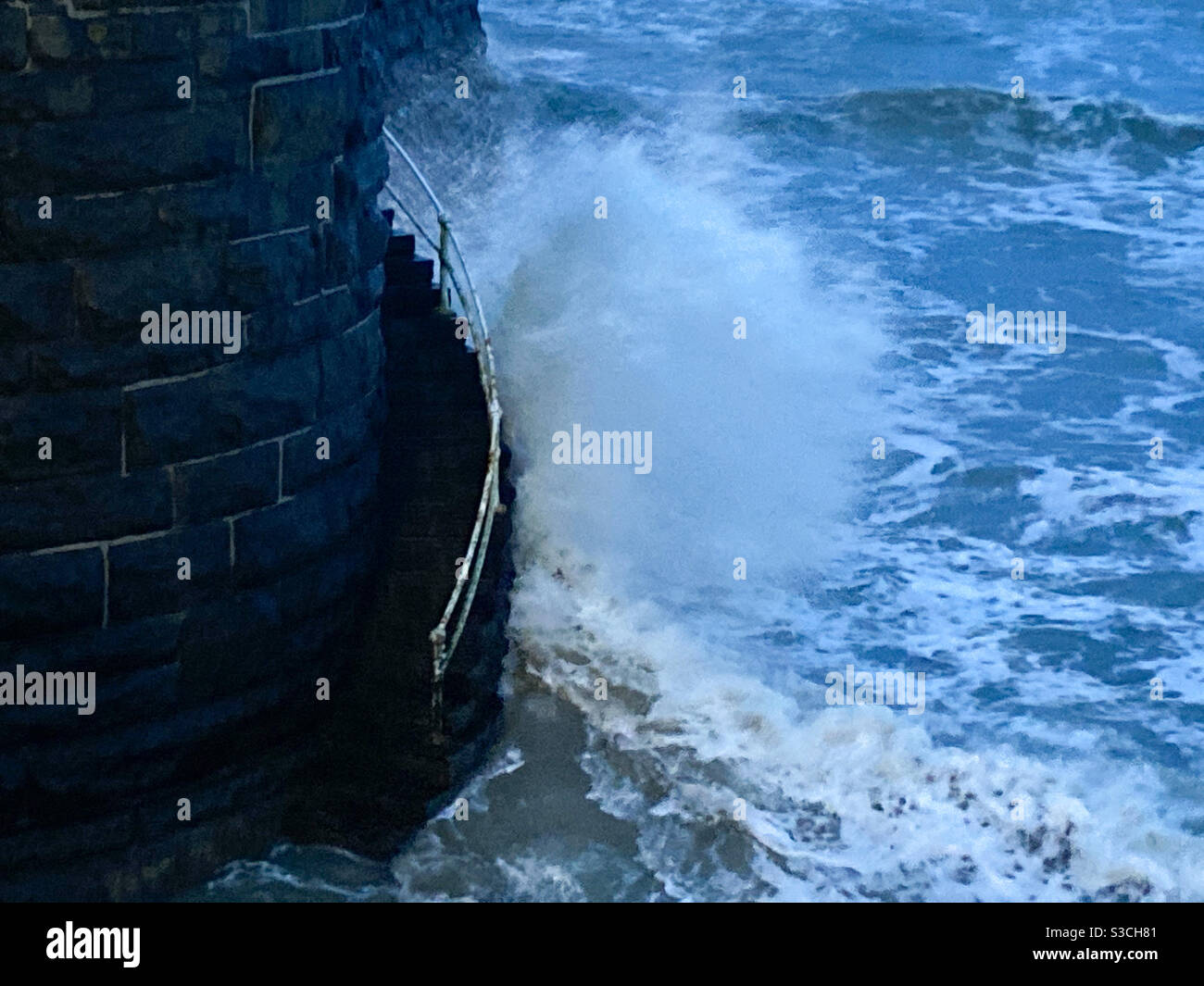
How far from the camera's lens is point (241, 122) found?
6695 millimetres

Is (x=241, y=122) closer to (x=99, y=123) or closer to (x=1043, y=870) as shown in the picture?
(x=99, y=123)

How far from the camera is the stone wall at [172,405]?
6.33m

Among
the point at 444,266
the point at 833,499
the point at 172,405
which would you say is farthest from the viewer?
the point at 833,499

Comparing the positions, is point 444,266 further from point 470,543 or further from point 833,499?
point 833,499

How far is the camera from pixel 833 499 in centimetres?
1147

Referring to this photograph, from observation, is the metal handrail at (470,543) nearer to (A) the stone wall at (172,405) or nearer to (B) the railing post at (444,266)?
(B) the railing post at (444,266)

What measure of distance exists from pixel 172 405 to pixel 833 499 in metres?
5.79

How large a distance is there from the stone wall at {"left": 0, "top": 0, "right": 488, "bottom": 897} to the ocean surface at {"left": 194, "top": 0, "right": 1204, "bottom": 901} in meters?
0.69

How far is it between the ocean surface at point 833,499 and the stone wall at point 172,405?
692 mm

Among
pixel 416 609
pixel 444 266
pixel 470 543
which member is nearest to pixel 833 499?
pixel 444 266

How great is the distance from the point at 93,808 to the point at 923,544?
19.2 ft

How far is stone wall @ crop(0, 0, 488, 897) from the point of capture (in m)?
6.33

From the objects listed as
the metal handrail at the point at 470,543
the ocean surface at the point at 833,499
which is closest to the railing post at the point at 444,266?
the metal handrail at the point at 470,543

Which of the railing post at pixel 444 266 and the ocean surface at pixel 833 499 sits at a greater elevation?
the railing post at pixel 444 266
